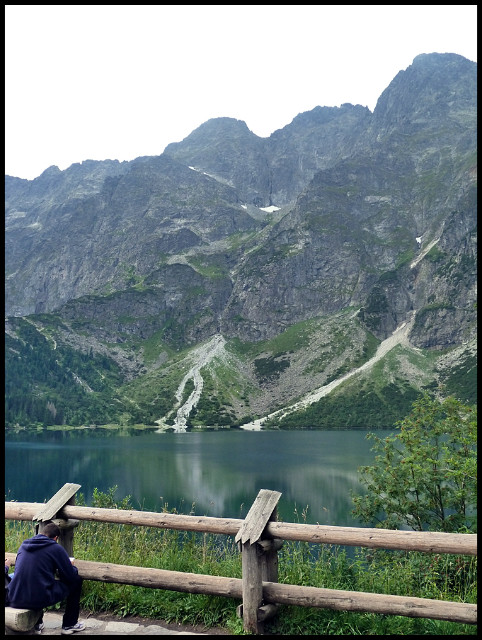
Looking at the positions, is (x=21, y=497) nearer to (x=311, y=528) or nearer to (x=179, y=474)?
(x=179, y=474)

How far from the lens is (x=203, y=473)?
10462 cm

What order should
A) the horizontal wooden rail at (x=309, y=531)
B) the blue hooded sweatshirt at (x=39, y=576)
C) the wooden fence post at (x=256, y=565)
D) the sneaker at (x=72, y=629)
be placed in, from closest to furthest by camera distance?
the blue hooded sweatshirt at (x=39, y=576) → the horizontal wooden rail at (x=309, y=531) → the sneaker at (x=72, y=629) → the wooden fence post at (x=256, y=565)

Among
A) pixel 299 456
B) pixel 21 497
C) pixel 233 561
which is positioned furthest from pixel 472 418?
pixel 299 456

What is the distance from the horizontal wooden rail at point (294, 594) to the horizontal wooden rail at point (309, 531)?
0.76 metres

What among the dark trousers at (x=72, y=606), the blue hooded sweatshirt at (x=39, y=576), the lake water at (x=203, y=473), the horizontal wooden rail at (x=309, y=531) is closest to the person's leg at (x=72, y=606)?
the dark trousers at (x=72, y=606)

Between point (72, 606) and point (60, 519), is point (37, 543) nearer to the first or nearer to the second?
point (72, 606)

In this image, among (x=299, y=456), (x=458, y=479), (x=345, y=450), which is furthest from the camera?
(x=345, y=450)

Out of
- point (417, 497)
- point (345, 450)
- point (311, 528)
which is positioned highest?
point (311, 528)

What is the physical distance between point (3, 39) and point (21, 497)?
75.3 m

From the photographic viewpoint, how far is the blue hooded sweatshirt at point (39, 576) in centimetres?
794

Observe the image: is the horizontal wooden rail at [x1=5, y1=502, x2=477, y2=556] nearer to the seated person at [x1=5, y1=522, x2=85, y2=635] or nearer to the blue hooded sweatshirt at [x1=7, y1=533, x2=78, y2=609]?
the seated person at [x1=5, y1=522, x2=85, y2=635]

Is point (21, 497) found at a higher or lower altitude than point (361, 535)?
lower

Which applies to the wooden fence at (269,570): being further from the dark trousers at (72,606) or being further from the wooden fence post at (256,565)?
the dark trousers at (72,606)

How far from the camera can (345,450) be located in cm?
15325
